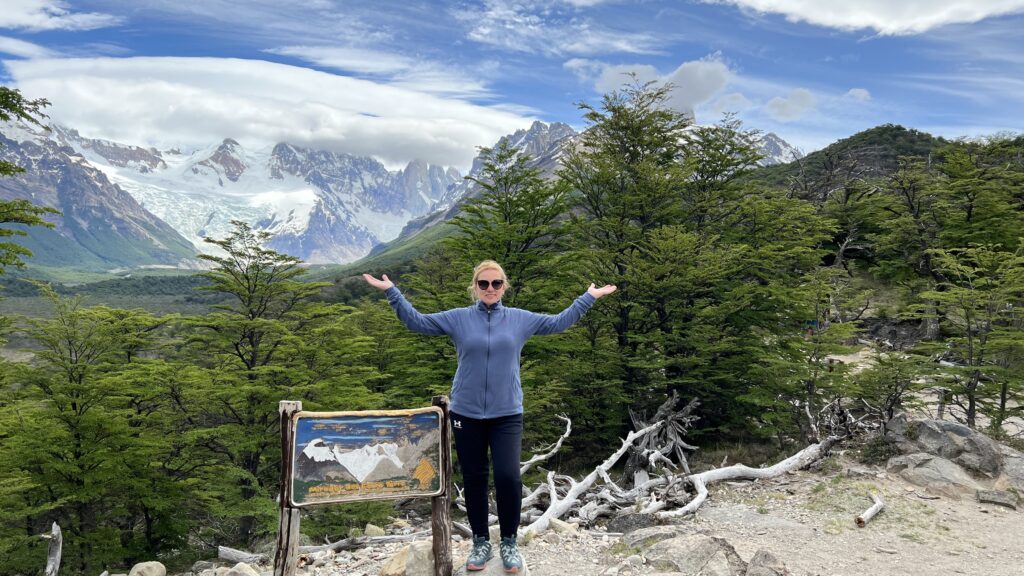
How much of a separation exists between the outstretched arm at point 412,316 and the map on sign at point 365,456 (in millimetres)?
718

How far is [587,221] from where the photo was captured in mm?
Answer: 17094

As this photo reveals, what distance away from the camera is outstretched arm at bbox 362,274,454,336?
416 cm

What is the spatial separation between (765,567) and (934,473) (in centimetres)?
560

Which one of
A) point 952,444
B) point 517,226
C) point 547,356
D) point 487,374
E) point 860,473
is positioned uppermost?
point 517,226

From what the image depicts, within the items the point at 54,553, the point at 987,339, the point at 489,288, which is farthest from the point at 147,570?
the point at 987,339

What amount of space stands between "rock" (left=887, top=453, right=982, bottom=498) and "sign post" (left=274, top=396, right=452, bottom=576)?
26.3ft

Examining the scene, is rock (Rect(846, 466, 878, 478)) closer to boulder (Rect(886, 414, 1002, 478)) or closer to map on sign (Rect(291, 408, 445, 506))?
boulder (Rect(886, 414, 1002, 478))

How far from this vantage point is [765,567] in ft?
16.3

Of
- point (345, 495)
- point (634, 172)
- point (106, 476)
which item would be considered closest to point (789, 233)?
point (634, 172)

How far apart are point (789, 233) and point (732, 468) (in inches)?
412

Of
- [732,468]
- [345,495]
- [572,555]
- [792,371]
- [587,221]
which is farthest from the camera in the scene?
[587,221]

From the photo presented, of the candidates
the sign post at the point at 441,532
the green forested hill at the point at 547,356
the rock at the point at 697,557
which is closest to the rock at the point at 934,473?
the green forested hill at the point at 547,356

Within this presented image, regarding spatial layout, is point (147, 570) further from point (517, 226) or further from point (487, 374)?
point (517, 226)

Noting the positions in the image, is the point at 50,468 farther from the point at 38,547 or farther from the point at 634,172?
the point at 634,172
